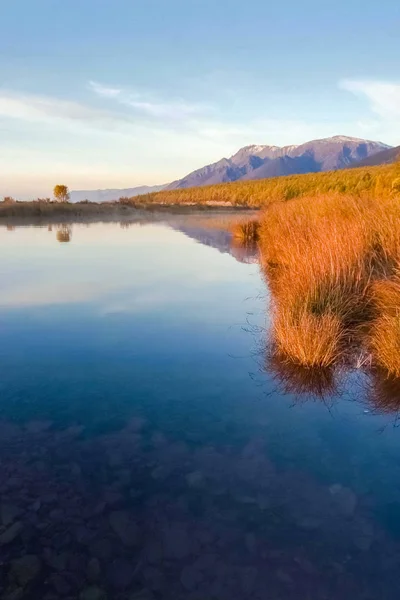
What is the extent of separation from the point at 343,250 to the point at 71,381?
6327mm

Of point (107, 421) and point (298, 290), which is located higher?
point (298, 290)

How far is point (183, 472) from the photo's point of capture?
470 cm

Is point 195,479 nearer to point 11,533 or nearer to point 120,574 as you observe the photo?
point 120,574

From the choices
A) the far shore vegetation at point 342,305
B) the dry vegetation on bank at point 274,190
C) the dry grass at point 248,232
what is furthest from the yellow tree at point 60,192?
the far shore vegetation at point 342,305

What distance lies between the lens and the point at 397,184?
749 inches

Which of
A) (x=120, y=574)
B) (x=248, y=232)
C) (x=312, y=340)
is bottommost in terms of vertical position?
(x=120, y=574)

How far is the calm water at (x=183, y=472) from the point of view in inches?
136

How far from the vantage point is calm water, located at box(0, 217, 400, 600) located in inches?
136

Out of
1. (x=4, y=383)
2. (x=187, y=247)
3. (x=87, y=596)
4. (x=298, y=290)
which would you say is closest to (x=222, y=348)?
(x=298, y=290)

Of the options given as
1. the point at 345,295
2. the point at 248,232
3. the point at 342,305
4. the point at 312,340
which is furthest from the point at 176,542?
the point at 248,232

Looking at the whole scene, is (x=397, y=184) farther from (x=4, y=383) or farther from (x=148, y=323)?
(x=4, y=383)

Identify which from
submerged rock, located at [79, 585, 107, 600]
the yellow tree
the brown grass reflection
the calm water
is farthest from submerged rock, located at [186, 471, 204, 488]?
the yellow tree

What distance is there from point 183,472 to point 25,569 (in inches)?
66.6

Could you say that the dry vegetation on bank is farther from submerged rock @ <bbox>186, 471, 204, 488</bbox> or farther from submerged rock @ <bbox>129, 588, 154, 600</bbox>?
submerged rock @ <bbox>129, 588, 154, 600</bbox>
